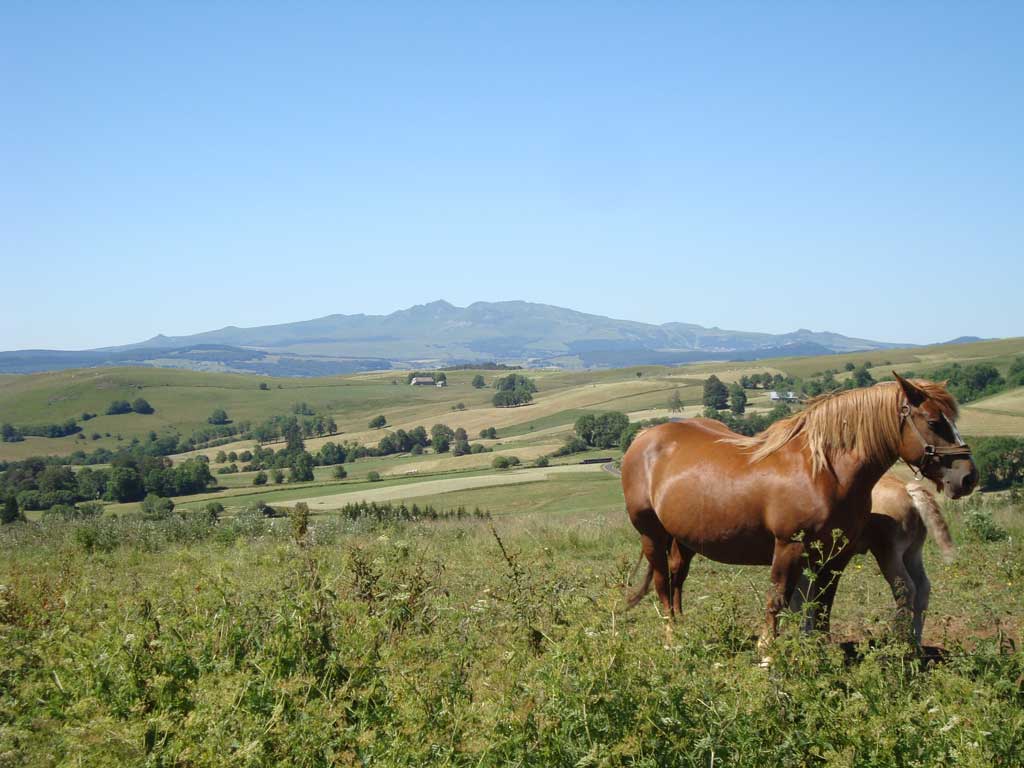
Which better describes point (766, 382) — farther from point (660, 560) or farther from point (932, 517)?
point (660, 560)

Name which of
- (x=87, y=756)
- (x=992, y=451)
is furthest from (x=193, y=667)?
(x=992, y=451)

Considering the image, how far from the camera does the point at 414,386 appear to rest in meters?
167

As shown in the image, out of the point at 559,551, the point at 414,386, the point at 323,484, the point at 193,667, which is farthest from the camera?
the point at 414,386

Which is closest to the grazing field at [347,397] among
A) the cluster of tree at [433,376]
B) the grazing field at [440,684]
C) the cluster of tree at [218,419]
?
the cluster of tree at [218,419]

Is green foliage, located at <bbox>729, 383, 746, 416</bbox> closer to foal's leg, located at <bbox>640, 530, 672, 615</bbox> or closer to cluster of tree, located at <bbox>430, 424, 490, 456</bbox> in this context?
cluster of tree, located at <bbox>430, 424, 490, 456</bbox>

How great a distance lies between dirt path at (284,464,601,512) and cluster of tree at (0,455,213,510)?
13.5m

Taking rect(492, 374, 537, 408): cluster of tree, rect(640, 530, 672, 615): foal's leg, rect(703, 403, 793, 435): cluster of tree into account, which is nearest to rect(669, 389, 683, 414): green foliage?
rect(703, 403, 793, 435): cluster of tree

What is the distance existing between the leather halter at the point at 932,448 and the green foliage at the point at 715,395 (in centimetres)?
7721

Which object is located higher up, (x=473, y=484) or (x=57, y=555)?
(x=57, y=555)

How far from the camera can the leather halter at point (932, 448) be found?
619cm

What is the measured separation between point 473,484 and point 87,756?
51811 millimetres

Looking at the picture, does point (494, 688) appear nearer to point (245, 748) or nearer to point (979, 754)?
point (245, 748)

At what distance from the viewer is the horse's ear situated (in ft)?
20.6

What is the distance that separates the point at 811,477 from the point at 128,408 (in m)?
132
